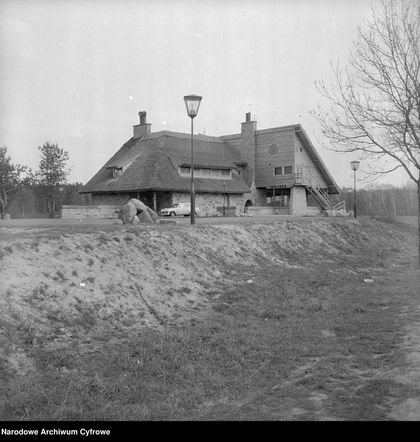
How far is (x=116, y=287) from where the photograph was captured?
10648 millimetres

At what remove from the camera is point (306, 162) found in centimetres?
4512

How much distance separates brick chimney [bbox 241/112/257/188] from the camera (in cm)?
4491

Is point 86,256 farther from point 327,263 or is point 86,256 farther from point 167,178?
point 167,178

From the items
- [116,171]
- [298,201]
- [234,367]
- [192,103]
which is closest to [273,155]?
[298,201]

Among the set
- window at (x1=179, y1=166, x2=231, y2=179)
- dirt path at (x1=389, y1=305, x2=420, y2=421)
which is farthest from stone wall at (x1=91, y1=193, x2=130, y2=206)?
dirt path at (x1=389, y1=305, x2=420, y2=421)

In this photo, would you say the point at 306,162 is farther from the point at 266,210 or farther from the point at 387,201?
the point at 387,201

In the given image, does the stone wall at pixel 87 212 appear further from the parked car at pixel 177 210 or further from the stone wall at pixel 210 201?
the stone wall at pixel 210 201

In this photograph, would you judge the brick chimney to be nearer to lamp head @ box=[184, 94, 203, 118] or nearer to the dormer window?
the dormer window

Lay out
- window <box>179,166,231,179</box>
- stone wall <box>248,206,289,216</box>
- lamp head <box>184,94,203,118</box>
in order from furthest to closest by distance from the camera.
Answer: stone wall <box>248,206,289,216</box> → window <box>179,166,231,179</box> → lamp head <box>184,94,203,118</box>

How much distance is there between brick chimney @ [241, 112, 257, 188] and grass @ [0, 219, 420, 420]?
108ft

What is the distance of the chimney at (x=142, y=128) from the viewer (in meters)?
46.1

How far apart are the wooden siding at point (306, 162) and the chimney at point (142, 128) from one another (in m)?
13.0

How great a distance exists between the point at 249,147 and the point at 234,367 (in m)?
38.8

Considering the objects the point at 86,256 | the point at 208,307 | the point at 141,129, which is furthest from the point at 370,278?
the point at 141,129
